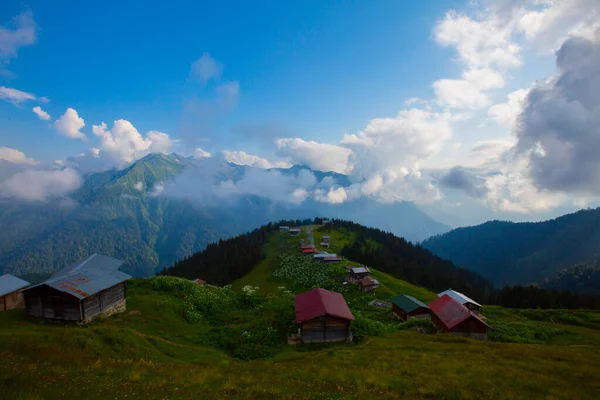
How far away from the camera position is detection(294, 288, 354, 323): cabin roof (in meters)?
33.1

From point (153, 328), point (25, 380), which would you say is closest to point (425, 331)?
point (153, 328)

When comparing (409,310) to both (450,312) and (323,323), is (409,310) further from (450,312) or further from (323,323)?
(323,323)

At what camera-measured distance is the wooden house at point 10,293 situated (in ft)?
118

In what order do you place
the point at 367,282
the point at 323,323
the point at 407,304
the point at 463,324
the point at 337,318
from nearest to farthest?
the point at 323,323 → the point at 337,318 → the point at 463,324 → the point at 407,304 → the point at 367,282

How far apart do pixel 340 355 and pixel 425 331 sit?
81.4 ft

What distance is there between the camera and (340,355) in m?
25.6

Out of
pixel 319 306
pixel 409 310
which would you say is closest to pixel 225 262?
pixel 409 310

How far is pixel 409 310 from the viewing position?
56.1m

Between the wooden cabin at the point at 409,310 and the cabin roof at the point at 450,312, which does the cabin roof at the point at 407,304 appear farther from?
the cabin roof at the point at 450,312

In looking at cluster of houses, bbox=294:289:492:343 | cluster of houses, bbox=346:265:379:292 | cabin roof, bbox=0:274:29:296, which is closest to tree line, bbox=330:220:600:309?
cluster of houses, bbox=346:265:379:292

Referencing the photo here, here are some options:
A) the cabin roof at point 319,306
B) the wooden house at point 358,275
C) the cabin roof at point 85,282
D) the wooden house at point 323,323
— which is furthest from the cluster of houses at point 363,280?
the cabin roof at point 85,282

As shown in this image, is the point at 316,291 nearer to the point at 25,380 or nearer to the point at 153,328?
the point at 153,328

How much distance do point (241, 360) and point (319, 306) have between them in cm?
1078

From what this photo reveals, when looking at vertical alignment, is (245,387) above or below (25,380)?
below
